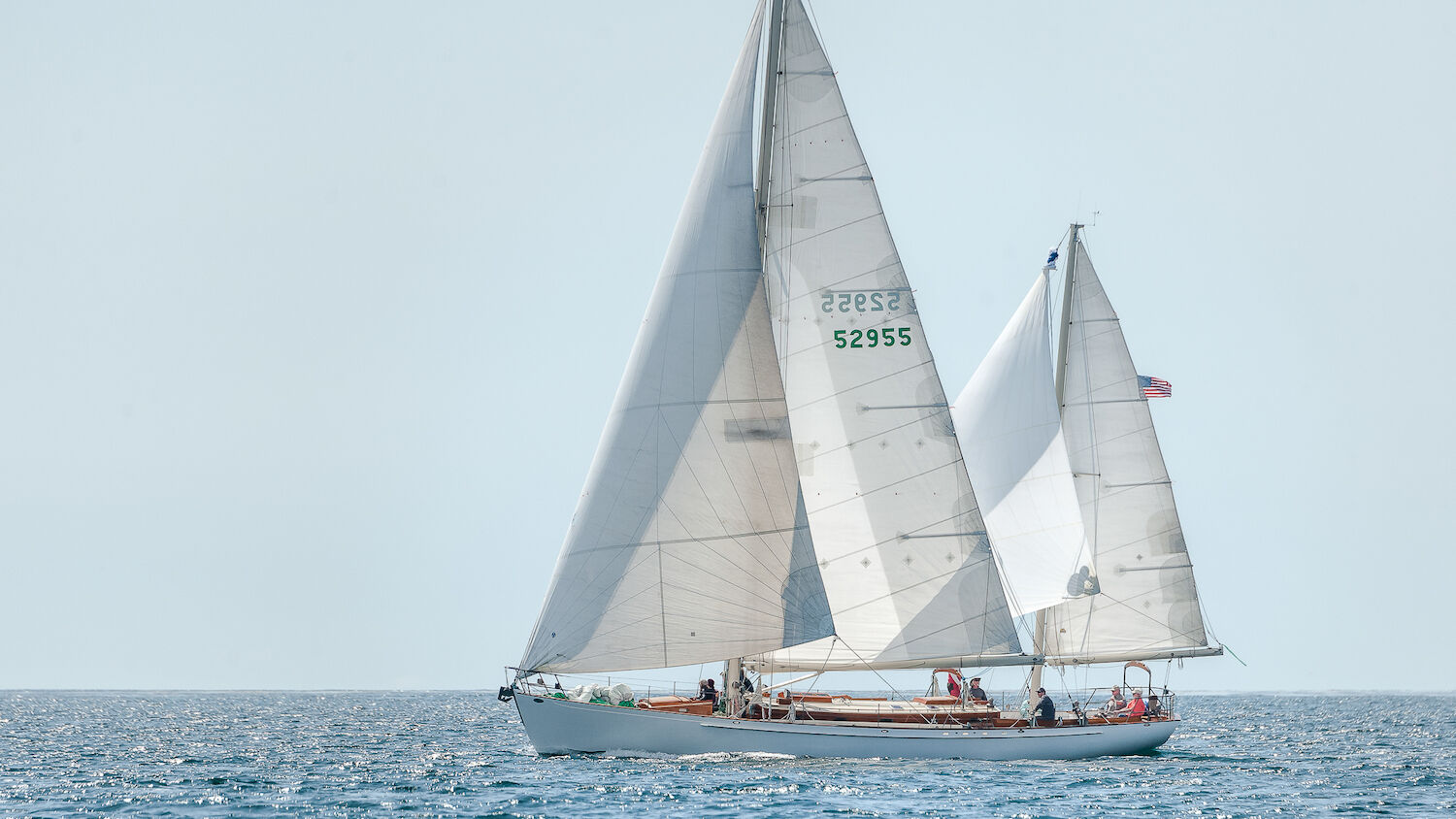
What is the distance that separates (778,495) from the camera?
3412cm

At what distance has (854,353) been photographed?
35.9 m

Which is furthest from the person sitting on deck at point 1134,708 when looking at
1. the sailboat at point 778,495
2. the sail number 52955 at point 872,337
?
the sail number 52955 at point 872,337

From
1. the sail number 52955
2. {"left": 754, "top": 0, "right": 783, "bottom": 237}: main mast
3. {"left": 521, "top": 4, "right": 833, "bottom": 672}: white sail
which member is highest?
{"left": 754, "top": 0, "right": 783, "bottom": 237}: main mast

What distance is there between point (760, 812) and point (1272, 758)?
77.1 feet

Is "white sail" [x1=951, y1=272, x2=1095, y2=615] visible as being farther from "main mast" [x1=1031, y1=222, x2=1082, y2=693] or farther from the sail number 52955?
the sail number 52955

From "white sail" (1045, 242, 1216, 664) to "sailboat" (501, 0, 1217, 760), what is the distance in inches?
263

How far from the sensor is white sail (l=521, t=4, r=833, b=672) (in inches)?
1321

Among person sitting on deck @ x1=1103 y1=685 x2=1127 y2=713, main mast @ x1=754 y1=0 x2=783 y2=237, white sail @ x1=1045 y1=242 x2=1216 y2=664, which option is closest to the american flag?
Result: white sail @ x1=1045 y1=242 x2=1216 y2=664

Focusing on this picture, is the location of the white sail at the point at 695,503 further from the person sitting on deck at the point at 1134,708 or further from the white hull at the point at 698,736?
the person sitting on deck at the point at 1134,708

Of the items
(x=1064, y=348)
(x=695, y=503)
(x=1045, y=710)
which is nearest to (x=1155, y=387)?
(x=1064, y=348)

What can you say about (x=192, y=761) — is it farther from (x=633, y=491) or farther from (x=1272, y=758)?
(x=1272, y=758)

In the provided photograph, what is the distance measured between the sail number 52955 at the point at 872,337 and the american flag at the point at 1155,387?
1218 cm

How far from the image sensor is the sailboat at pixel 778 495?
33.7 meters

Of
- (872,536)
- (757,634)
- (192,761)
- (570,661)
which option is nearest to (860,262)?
(872,536)
